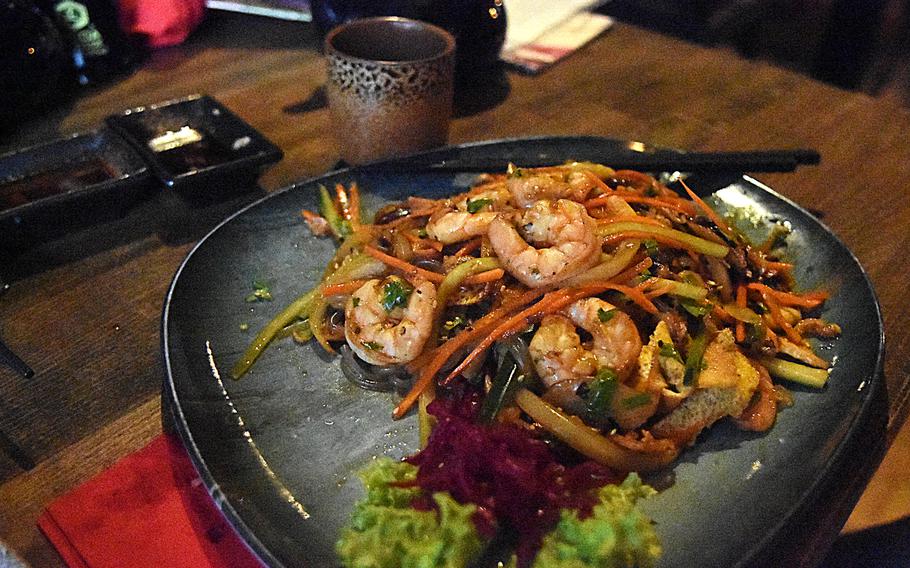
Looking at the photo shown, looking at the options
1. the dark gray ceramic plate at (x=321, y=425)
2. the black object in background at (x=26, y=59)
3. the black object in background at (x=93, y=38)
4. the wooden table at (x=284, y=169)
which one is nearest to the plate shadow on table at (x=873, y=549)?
the wooden table at (x=284, y=169)

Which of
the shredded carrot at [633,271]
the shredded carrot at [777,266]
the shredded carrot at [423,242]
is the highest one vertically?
the shredded carrot at [633,271]

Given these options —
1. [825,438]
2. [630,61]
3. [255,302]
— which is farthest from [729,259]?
[630,61]

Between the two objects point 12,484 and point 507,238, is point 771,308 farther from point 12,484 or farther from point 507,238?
point 12,484

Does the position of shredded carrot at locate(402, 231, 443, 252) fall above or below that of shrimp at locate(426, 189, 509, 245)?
below

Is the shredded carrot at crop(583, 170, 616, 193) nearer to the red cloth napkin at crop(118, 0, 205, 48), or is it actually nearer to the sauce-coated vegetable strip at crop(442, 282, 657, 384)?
the sauce-coated vegetable strip at crop(442, 282, 657, 384)

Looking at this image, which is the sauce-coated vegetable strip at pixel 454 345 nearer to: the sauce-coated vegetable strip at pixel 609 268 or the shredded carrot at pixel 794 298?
the sauce-coated vegetable strip at pixel 609 268

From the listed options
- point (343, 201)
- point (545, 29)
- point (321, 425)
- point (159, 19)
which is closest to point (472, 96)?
point (545, 29)

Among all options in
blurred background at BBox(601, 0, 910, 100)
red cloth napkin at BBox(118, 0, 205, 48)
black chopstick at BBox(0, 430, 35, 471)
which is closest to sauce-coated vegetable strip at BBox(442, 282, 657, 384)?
black chopstick at BBox(0, 430, 35, 471)
